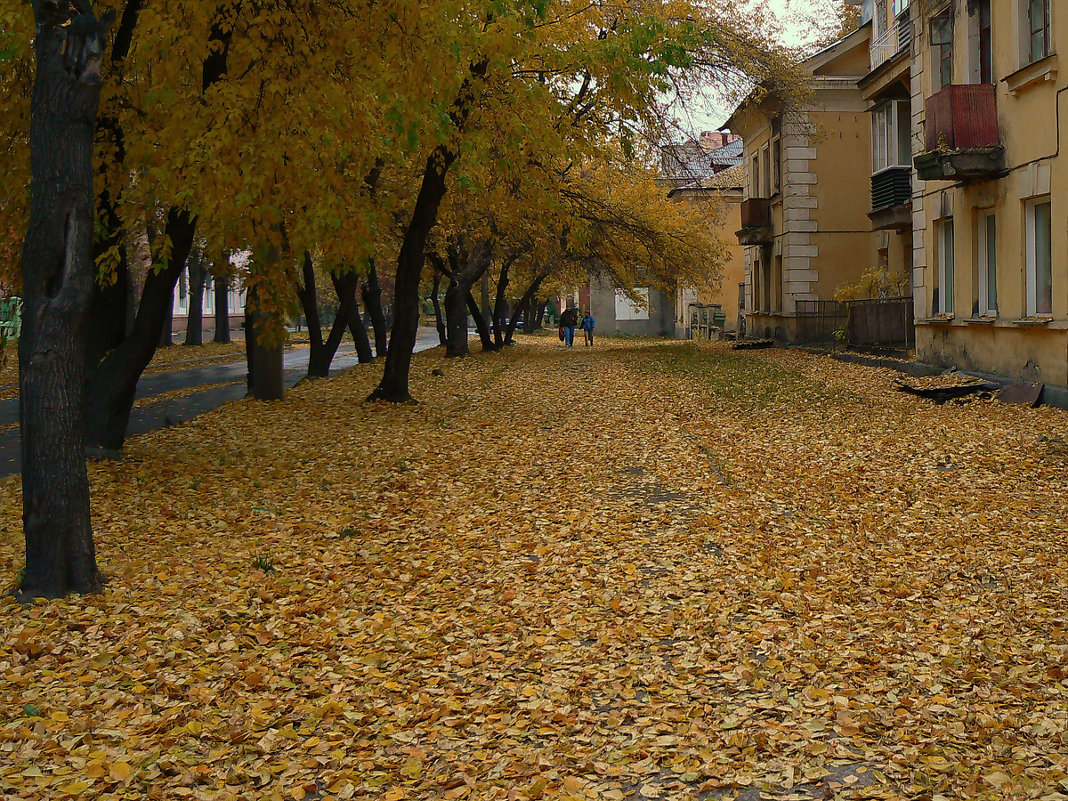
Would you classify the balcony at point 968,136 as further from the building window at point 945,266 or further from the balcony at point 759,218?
the balcony at point 759,218

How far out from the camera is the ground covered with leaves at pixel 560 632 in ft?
14.5

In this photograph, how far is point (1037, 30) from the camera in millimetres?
17031

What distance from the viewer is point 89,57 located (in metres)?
6.82

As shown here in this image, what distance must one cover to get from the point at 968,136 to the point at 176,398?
1508 centimetres

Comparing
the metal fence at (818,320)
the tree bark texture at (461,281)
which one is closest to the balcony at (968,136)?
the tree bark texture at (461,281)

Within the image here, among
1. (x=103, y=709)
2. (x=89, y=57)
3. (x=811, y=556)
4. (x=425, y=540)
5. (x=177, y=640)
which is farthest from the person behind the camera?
(x=425, y=540)

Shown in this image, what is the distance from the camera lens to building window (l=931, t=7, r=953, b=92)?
66.6 ft

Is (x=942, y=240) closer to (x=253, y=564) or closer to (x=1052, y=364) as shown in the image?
(x=1052, y=364)

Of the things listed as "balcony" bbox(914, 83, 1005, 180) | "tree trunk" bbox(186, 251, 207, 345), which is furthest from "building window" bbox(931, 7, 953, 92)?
"tree trunk" bbox(186, 251, 207, 345)

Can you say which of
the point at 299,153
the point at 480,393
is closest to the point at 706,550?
the point at 299,153

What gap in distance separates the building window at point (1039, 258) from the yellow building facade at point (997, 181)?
0.02 metres

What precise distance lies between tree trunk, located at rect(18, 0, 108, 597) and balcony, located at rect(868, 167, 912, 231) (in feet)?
80.4

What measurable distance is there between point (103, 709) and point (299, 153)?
7.54 m

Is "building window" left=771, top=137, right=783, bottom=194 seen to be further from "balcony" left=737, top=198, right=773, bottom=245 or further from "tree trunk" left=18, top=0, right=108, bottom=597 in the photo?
"tree trunk" left=18, top=0, right=108, bottom=597
